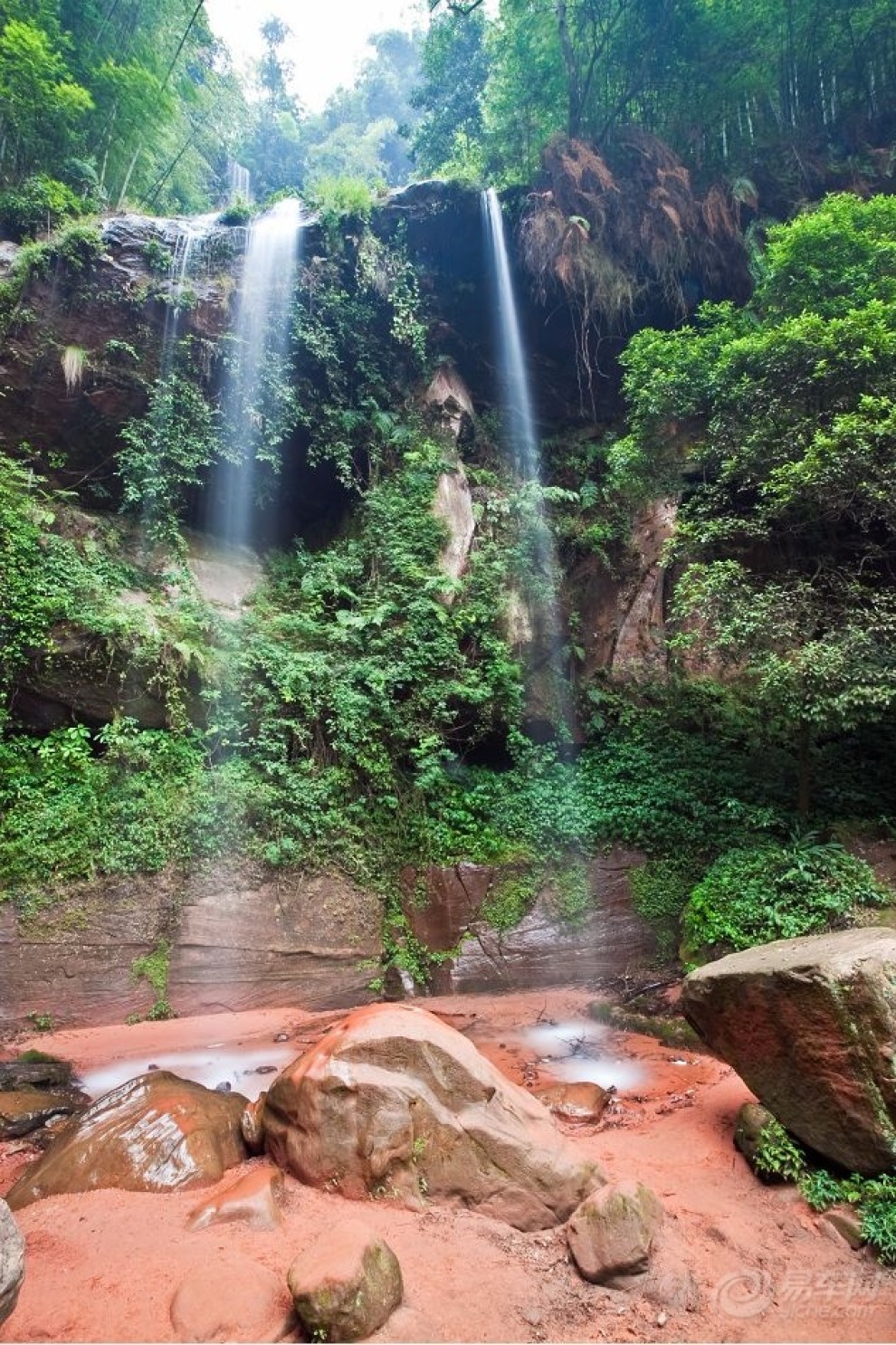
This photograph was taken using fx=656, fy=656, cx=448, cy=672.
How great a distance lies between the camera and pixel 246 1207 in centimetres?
348

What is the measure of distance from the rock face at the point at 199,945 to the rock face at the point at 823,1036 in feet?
15.2

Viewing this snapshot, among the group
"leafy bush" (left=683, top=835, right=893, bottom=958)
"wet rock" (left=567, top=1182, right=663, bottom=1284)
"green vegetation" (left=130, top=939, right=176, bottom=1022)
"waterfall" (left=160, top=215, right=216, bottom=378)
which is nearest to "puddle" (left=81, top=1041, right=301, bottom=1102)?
"green vegetation" (left=130, top=939, right=176, bottom=1022)

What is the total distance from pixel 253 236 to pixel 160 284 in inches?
Answer: 90.7

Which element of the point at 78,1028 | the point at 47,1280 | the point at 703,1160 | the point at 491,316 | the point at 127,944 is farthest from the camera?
the point at 491,316

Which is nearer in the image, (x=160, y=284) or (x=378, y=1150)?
(x=378, y=1150)

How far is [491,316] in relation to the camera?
45.8 ft

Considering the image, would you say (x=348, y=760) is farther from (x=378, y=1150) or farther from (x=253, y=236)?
(x=253, y=236)

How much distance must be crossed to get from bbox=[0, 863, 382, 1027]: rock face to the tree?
5.94m

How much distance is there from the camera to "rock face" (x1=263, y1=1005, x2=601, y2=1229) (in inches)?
146

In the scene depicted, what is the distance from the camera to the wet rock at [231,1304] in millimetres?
2705

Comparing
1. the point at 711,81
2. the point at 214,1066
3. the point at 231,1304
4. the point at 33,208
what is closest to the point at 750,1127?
the point at 231,1304

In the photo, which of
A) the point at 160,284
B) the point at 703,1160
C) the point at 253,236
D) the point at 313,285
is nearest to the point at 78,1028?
the point at 703,1160

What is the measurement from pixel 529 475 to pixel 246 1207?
42.7 ft

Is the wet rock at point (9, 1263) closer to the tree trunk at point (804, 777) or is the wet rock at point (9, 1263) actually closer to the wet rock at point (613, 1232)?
the wet rock at point (613, 1232)
